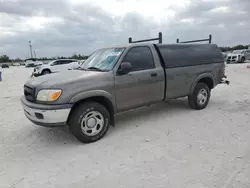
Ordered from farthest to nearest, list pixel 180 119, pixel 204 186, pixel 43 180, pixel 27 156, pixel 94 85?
pixel 180 119 < pixel 94 85 < pixel 27 156 < pixel 43 180 < pixel 204 186

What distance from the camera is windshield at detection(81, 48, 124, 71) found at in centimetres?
416

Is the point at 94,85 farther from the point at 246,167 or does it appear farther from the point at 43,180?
the point at 246,167

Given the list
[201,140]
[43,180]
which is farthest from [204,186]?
[43,180]

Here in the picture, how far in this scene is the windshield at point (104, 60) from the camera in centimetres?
416

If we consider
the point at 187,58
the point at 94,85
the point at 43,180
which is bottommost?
the point at 43,180

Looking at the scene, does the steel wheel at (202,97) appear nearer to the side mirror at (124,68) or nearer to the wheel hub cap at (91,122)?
the side mirror at (124,68)

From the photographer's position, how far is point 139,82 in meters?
4.29

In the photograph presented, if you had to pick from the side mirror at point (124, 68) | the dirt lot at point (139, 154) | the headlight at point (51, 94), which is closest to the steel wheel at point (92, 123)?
the dirt lot at point (139, 154)

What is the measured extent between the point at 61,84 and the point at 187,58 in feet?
10.9

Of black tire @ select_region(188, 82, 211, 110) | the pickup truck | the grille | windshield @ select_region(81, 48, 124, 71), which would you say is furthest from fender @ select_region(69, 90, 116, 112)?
black tire @ select_region(188, 82, 211, 110)

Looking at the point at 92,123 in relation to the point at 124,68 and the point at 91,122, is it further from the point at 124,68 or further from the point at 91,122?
the point at 124,68

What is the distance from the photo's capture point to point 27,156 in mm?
3383

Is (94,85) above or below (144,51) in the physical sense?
below

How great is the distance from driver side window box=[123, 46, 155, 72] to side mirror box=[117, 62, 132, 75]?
0.94ft
